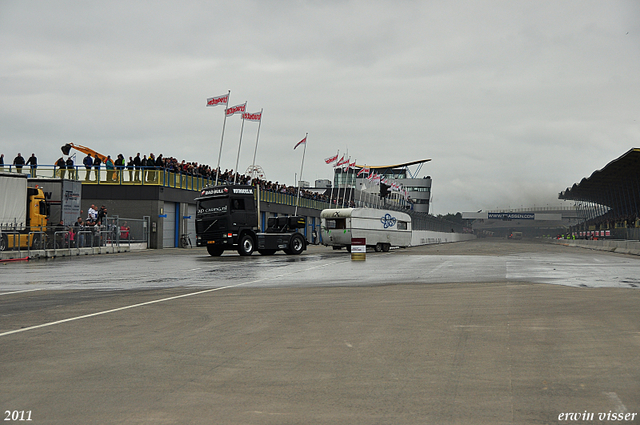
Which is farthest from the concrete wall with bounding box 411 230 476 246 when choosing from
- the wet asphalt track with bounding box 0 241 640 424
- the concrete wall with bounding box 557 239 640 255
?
the wet asphalt track with bounding box 0 241 640 424

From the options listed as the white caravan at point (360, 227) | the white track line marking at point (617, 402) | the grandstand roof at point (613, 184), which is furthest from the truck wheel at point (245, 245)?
the grandstand roof at point (613, 184)

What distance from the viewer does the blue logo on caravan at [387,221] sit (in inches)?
1797

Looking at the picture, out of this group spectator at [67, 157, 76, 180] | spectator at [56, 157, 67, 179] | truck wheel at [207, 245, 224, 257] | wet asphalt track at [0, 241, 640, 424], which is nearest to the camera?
wet asphalt track at [0, 241, 640, 424]

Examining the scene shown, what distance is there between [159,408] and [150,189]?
39504mm

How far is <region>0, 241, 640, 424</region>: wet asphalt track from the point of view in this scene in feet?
15.9

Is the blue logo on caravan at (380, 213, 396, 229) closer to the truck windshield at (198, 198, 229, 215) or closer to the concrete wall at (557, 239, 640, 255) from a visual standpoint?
the truck windshield at (198, 198, 229, 215)

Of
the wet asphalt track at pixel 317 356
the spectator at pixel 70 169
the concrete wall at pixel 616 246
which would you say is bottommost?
the wet asphalt track at pixel 317 356

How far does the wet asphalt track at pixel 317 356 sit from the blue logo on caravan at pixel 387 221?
3255 cm

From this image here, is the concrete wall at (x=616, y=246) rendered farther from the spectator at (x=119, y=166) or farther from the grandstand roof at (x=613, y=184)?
the spectator at (x=119, y=166)

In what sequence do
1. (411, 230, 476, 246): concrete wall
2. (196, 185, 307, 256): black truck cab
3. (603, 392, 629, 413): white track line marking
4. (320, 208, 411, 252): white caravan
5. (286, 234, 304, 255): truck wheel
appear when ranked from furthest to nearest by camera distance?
(411, 230, 476, 246): concrete wall
(320, 208, 411, 252): white caravan
(286, 234, 304, 255): truck wheel
(196, 185, 307, 256): black truck cab
(603, 392, 629, 413): white track line marking

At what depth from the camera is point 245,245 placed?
3191 cm

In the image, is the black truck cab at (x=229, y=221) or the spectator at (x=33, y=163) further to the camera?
the spectator at (x=33, y=163)

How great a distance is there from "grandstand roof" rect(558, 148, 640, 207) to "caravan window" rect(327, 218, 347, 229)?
3862cm

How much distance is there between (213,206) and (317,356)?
25.8m
